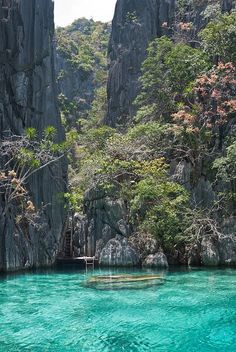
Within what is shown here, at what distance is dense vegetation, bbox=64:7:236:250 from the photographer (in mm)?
22281

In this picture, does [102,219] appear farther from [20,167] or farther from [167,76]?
[167,76]

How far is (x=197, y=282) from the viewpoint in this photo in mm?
16688

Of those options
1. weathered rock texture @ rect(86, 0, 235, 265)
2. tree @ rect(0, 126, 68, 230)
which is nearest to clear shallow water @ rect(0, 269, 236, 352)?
tree @ rect(0, 126, 68, 230)

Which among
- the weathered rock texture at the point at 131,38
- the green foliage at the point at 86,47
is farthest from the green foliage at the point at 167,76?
the green foliage at the point at 86,47

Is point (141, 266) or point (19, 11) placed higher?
point (19, 11)

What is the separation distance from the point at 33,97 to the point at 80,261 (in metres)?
9.47

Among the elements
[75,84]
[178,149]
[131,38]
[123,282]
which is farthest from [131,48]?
[123,282]

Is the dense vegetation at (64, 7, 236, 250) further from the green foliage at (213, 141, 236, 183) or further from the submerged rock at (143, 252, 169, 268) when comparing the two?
the submerged rock at (143, 252, 169, 268)

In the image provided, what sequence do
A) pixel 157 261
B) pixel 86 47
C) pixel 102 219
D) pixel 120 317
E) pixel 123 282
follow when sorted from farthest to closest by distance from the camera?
pixel 86 47, pixel 102 219, pixel 157 261, pixel 123 282, pixel 120 317

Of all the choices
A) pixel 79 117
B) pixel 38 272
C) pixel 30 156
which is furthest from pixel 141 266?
pixel 79 117

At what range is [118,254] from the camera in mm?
22156

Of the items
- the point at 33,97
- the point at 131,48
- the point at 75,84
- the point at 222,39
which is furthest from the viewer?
the point at 75,84

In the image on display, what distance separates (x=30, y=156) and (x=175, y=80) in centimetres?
1090

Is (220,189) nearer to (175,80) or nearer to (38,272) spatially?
(175,80)
